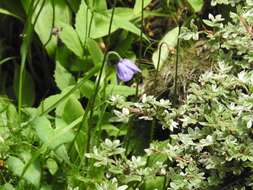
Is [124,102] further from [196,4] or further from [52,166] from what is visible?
[196,4]

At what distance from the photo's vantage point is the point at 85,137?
2666 mm

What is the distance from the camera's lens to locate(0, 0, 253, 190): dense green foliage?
238cm

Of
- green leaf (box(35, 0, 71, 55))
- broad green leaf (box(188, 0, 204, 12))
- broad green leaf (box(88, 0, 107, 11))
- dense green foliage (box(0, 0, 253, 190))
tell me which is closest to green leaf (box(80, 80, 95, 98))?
dense green foliage (box(0, 0, 253, 190))

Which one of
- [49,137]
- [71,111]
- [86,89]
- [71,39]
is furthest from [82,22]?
[49,137]

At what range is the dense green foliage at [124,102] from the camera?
2385mm

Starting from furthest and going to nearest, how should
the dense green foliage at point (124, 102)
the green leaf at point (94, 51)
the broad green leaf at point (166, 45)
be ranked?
the broad green leaf at point (166, 45) → the green leaf at point (94, 51) → the dense green foliage at point (124, 102)

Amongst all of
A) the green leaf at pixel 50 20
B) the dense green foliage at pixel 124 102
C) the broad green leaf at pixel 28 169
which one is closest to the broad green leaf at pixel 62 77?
the dense green foliage at pixel 124 102

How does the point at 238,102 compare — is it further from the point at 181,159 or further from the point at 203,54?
the point at 203,54

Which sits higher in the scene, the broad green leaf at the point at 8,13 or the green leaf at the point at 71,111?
the broad green leaf at the point at 8,13

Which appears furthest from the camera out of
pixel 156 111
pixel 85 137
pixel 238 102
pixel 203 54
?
pixel 203 54

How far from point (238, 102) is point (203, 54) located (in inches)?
31.4

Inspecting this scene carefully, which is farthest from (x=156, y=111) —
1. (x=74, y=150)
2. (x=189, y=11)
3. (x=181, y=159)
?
(x=189, y=11)

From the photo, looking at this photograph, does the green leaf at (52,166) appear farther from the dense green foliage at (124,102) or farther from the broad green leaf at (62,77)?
the broad green leaf at (62,77)

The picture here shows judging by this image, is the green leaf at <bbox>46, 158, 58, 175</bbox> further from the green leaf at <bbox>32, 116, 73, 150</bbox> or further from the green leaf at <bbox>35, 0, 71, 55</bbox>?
the green leaf at <bbox>35, 0, 71, 55</bbox>
